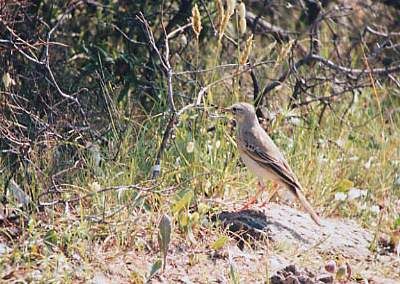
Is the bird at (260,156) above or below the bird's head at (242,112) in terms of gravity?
below

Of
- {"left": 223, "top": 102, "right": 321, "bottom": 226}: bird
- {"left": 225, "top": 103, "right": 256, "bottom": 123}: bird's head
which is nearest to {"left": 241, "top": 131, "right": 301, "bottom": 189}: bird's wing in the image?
{"left": 223, "top": 102, "right": 321, "bottom": 226}: bird

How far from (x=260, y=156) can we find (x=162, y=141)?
601 millimetres

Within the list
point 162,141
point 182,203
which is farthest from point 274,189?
point 182,203

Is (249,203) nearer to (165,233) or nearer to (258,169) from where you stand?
(258,169)

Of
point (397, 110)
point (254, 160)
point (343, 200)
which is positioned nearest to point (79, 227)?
point (254, 160)

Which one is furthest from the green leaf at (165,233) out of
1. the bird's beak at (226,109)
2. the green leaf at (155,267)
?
the bird's beak at (226,109)

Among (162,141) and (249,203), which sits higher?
(162,141)

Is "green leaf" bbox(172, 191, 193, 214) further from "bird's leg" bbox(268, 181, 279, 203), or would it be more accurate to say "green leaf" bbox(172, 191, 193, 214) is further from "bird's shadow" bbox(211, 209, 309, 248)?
"bird's leg" bbox(268, 181, 279, 203)

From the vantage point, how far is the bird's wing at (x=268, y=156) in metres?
6.21

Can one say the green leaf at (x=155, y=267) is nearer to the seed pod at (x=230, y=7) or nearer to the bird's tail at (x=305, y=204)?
the bird's tail at (x=305, y=204)

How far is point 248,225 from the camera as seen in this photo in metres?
5.94

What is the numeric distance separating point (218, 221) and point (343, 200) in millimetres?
1052

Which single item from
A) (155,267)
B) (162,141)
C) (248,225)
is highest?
(162,141)

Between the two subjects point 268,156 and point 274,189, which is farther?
point 274,189
